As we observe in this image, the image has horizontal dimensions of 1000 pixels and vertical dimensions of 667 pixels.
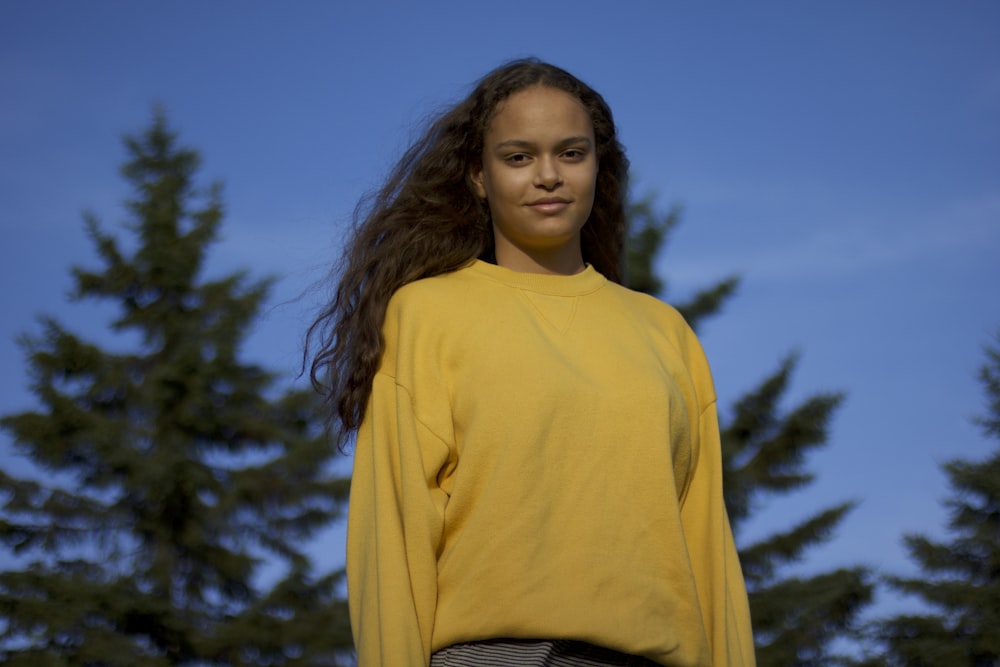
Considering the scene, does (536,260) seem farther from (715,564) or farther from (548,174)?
(715,564)

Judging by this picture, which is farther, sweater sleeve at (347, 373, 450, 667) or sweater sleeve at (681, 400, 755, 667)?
sweater sleeve at (681, 400, 755, 667)

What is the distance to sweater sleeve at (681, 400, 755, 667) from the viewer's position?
2.62 meters

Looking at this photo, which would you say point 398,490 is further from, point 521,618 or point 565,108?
point 565,108

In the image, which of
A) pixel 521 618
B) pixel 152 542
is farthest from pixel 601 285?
pixel 152 542

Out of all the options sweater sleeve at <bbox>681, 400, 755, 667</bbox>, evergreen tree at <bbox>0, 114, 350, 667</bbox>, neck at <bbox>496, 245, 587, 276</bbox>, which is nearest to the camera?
sweater sleeve at <bbox>681, 400, 755, 667</bbox>

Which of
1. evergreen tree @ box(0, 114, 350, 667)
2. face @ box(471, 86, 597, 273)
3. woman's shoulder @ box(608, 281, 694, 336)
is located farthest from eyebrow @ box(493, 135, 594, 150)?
evergreen tree @ box(0, 114, 350, 667)

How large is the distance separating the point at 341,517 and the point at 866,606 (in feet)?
26.4

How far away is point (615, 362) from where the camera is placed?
2578 mm

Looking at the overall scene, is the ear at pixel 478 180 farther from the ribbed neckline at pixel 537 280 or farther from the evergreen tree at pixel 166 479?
the evergreen tree at pixel 166 479

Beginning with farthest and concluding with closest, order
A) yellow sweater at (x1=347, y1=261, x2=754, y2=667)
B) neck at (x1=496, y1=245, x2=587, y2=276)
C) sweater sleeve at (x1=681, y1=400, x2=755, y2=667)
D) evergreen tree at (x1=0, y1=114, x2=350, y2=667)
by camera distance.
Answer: evergreen tree at (x1=0, y1=114, x2=350, y2=667)
neck at (x1=496, y1=245, x2=587, y2=276)
sweater sleeve at (x1=681, y1=400, x2=755, y2=667)
yellow sweater at (x1=347, y1=261, x2=754, y2=667)

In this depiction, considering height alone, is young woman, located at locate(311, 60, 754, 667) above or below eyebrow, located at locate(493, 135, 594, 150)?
below

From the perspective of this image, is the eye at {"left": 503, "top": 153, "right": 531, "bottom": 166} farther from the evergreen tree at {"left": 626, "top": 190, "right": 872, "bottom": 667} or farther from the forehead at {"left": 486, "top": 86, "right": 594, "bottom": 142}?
the evergreen tree at {"left": 626, "top": 190, "right": 872, "bottom": 667}

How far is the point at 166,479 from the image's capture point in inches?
615

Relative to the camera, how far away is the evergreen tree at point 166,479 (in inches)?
595
